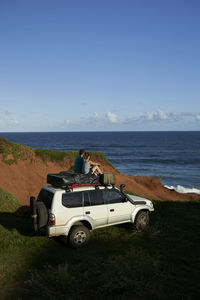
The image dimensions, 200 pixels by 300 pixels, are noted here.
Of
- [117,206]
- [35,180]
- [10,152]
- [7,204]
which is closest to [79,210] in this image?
[117,206]

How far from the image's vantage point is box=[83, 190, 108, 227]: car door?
884 cm

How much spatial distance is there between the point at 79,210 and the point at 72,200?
42 centimetres

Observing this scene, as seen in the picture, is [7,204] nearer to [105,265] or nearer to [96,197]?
[96,197]

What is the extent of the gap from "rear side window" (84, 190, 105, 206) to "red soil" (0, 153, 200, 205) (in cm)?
800

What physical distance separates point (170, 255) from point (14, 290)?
180 inches

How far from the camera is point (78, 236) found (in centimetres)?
852

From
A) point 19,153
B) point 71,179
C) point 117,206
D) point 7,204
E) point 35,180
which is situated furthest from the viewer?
point 19,153

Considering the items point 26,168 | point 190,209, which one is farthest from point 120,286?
point 26,168

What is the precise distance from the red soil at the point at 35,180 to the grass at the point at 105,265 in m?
6.08

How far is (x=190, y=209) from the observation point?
14750 mm

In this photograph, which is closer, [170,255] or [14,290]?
[14,290]

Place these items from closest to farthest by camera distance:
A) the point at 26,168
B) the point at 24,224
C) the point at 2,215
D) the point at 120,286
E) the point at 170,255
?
the point at 120,286 → the point at 170,255 → the point at 24,224 → the point at 2,215 → the point at 26,168

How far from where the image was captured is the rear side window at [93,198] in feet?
29.1

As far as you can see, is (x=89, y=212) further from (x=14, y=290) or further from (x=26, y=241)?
(x=14, y=290)
